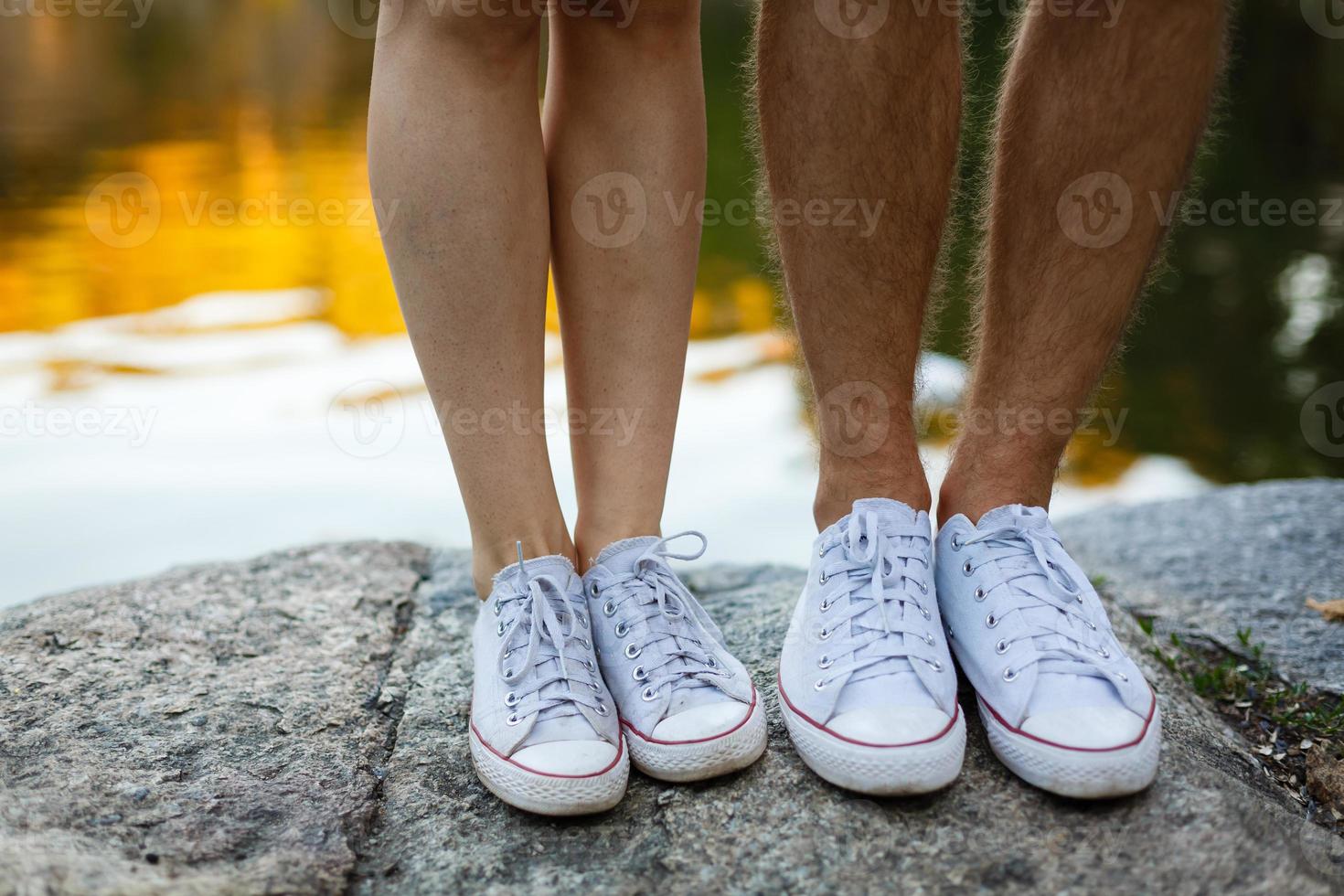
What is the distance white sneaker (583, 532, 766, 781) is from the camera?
1.14 metres

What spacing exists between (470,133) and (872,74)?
0.46 metres

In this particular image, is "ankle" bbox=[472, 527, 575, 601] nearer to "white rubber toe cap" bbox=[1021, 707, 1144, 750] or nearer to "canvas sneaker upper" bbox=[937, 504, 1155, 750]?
"canvas sneaker upper" bbox=[937, 504, 1155, 750]

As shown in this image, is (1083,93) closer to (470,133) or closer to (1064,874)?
(470,133)

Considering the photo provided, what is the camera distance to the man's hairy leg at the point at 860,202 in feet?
3.99

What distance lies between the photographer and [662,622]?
124 centimetres

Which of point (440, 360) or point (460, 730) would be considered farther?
point (460, 730)

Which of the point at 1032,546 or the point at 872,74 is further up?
the point at 872,74

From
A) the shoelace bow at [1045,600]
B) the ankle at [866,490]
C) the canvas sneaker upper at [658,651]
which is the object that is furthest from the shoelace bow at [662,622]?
the shoelace bow at [1045,600]

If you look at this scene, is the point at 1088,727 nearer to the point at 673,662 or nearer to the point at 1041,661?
the point at 1041,661

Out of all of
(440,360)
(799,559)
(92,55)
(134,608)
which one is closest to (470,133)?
(440,360)

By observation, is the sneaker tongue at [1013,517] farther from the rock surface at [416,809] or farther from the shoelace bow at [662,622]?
the shoelace bow at [662,622]

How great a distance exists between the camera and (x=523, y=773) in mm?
1114

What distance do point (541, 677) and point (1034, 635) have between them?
54 centimetres

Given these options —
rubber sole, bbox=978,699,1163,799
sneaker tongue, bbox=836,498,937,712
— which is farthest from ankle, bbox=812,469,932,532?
rubber sole, bbox=978,699,1163,799
